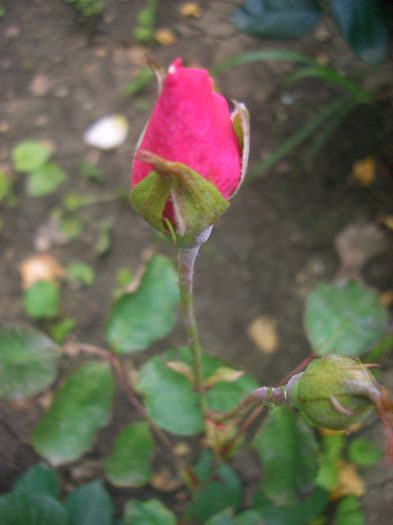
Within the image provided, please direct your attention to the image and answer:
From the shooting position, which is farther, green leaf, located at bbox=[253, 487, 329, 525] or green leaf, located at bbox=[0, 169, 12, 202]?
green leaf, located at bbox=[0, 169, 12, 202]

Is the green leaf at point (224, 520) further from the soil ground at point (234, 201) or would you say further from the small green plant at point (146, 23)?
the small green plant at point (146, 23)

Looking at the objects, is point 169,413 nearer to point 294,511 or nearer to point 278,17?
point 294,511

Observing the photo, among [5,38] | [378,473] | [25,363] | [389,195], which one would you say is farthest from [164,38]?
[378,473]

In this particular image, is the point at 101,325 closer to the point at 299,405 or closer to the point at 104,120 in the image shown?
the point at 104,120

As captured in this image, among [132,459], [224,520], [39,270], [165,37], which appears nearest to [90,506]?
[132,459]

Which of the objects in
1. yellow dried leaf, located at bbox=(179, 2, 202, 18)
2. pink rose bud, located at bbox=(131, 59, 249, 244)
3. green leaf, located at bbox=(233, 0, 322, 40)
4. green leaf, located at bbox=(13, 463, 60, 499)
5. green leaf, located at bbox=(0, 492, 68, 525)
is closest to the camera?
pink rose bud, located at bbox=(131, 59, 249, 244)

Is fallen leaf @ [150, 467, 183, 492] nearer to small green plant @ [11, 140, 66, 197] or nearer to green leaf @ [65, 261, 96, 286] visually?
green leaf @ [65, 261, 96, 286]

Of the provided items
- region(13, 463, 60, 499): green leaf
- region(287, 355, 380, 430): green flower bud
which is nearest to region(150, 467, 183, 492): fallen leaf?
region(13, 463, 60, 499): green leaf
